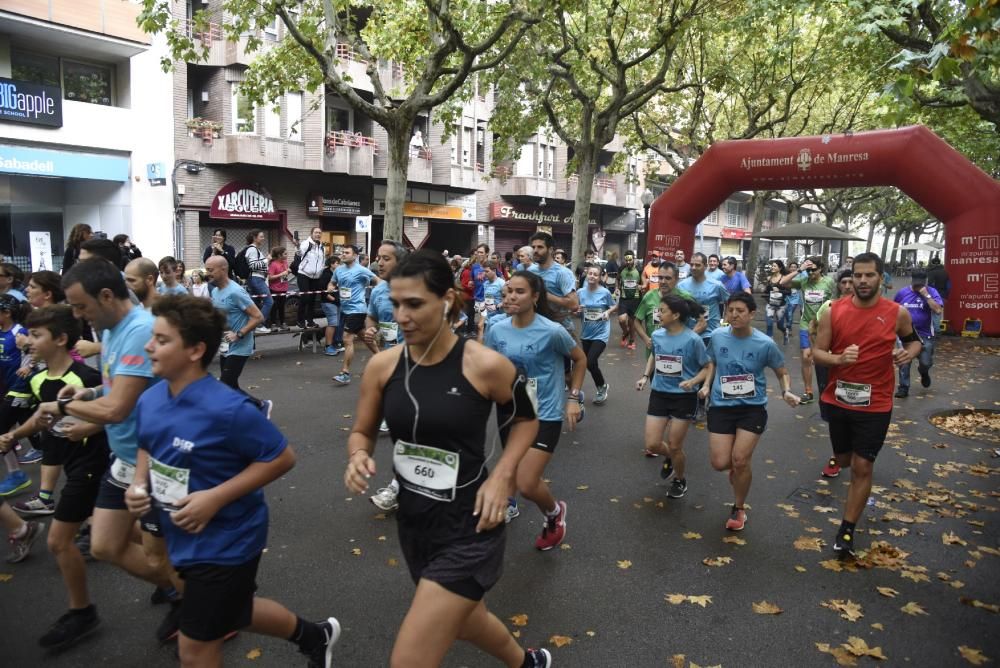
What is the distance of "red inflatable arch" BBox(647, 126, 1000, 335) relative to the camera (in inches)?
421

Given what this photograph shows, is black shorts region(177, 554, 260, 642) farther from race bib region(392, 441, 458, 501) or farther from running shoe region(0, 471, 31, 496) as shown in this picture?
running shoe region(0, 471, 31, 496)

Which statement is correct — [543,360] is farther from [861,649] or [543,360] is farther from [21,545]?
[21,545]

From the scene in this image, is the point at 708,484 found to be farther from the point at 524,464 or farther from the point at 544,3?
the point at 544,3

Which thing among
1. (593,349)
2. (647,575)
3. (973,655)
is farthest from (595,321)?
(973,655)

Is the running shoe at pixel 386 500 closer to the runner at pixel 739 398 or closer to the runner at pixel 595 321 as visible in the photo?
the runner at pixel 739 398

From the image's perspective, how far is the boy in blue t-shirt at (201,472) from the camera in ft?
8.37

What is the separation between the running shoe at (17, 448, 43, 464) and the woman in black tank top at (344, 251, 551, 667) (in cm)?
521

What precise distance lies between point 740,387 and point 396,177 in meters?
9.91

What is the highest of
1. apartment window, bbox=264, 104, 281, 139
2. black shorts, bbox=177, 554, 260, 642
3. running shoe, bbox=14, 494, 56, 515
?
apartment window, bbox=264, 104, 281, 139

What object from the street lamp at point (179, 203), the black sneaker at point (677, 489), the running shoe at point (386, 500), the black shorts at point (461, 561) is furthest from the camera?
the street lamp at point (179, 203)

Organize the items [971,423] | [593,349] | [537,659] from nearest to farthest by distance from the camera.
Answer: [537,659]
[971,423]
[593,349]

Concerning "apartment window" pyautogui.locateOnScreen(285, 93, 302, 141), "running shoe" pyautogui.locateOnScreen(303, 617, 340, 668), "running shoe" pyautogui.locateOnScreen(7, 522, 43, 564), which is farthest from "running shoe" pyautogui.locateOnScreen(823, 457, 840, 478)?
"apartment window" pyautogui.locateOnScreen(285, 93, 302, 141)

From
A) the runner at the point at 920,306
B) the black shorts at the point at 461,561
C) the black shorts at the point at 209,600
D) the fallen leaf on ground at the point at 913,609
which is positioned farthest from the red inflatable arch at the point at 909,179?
the black shorts at the point at 209,600

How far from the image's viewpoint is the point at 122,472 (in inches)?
127
